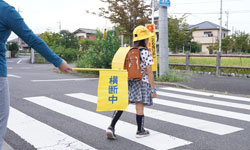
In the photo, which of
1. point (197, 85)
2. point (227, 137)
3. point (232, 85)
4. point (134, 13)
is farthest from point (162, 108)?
point (134, 13)

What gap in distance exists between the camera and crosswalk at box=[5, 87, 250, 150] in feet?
12.5

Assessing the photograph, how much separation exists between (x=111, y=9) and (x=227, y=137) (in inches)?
689

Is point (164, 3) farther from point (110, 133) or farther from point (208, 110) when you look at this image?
point (110, 133)

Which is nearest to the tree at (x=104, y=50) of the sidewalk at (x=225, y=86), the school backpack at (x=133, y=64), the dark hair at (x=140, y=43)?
the sidewalk at (x=225, y=86)

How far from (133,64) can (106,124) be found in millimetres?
1569

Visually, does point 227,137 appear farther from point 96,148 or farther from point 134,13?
point 134,13

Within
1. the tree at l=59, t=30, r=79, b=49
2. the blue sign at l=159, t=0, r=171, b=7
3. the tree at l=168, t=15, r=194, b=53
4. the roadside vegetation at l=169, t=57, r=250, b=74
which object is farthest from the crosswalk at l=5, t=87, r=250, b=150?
the tree at l=59, t=30, r=79, b=49

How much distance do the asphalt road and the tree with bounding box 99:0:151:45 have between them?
13.6m

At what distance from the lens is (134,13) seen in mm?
20047

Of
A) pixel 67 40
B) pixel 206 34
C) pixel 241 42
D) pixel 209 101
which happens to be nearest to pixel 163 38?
pixel 209 101

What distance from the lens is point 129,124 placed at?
4797mm

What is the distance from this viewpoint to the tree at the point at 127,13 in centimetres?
2005

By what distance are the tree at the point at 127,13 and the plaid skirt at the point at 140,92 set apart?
16.6 m

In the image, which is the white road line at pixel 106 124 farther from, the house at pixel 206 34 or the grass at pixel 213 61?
the house at pixel 206 34
